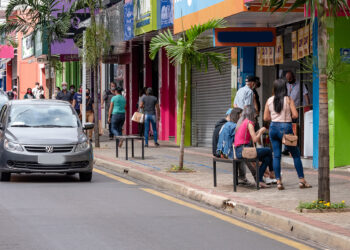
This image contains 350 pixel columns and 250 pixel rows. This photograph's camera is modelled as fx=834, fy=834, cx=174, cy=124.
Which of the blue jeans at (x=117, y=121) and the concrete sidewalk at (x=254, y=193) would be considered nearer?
the concrete sidewalk at (x=254, y=193)

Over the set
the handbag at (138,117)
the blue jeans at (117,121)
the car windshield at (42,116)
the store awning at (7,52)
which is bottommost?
the blue jeans at (117,121)

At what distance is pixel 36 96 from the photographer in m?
41.9

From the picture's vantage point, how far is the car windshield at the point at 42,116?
15752mm

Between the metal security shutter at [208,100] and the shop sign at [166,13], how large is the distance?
1716 mm

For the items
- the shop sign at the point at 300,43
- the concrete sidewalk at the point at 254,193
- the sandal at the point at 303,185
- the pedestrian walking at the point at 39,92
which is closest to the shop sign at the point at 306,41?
the shop sign at the point at 300,43

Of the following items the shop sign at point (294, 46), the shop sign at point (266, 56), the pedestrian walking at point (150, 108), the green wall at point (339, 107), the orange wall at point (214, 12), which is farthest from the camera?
the pedestrian walking at point (150, 108)

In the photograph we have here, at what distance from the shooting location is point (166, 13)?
77.0ft

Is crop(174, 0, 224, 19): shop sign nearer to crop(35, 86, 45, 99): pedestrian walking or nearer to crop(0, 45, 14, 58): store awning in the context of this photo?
crop(35, 86, 45, 99): pedestrian walking

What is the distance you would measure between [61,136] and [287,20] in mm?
6142

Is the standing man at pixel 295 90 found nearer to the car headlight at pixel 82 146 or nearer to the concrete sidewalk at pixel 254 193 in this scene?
the concrete sidewalk at pixel 254 193

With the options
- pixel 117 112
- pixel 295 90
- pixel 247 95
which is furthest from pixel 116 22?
pixel 247 95

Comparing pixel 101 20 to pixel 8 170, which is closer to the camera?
pixel 8 170

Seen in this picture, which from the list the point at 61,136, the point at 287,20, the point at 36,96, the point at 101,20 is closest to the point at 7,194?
the point at 61,136

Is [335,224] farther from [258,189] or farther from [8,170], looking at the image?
[8,170]
